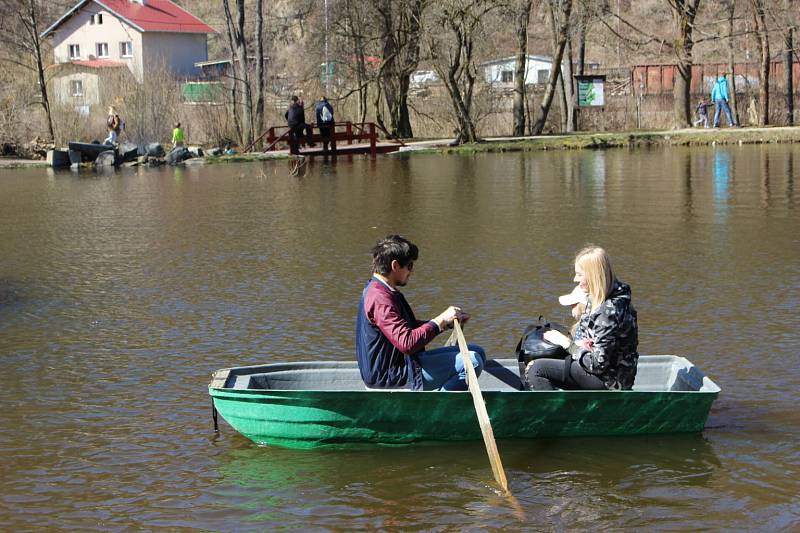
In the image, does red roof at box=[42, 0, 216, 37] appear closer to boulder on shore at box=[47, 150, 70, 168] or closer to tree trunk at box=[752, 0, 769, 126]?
boulder on shore at box=[47, 150, 70, 168]

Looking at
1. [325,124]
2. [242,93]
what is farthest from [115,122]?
[325,124]

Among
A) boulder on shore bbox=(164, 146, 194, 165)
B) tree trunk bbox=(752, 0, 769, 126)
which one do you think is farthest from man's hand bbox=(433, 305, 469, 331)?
tree trunk bbox=(752, 0, 769, 126)

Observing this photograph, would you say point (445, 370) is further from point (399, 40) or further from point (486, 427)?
point (399, 40)

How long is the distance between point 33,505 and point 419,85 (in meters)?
42.2

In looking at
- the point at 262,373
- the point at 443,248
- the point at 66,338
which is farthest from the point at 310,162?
the point at 262,373

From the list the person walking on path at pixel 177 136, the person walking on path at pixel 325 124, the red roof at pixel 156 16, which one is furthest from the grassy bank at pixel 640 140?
the red roof at pixel 156 16

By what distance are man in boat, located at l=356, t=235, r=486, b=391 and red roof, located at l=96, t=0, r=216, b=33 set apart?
243ft

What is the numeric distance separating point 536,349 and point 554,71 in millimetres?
36641

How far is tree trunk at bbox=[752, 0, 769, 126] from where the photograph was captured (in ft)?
134

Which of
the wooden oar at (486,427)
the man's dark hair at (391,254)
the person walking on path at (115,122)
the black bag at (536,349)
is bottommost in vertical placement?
the wooden oar at (486,427)

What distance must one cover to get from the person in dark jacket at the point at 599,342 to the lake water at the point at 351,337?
49 centimetres

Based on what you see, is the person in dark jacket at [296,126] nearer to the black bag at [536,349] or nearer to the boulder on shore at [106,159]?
the boulder on shore at [106,159]

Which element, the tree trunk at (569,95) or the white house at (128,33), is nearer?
the tree trunk at (569,95)

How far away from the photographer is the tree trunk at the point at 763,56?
4088 centimetres
